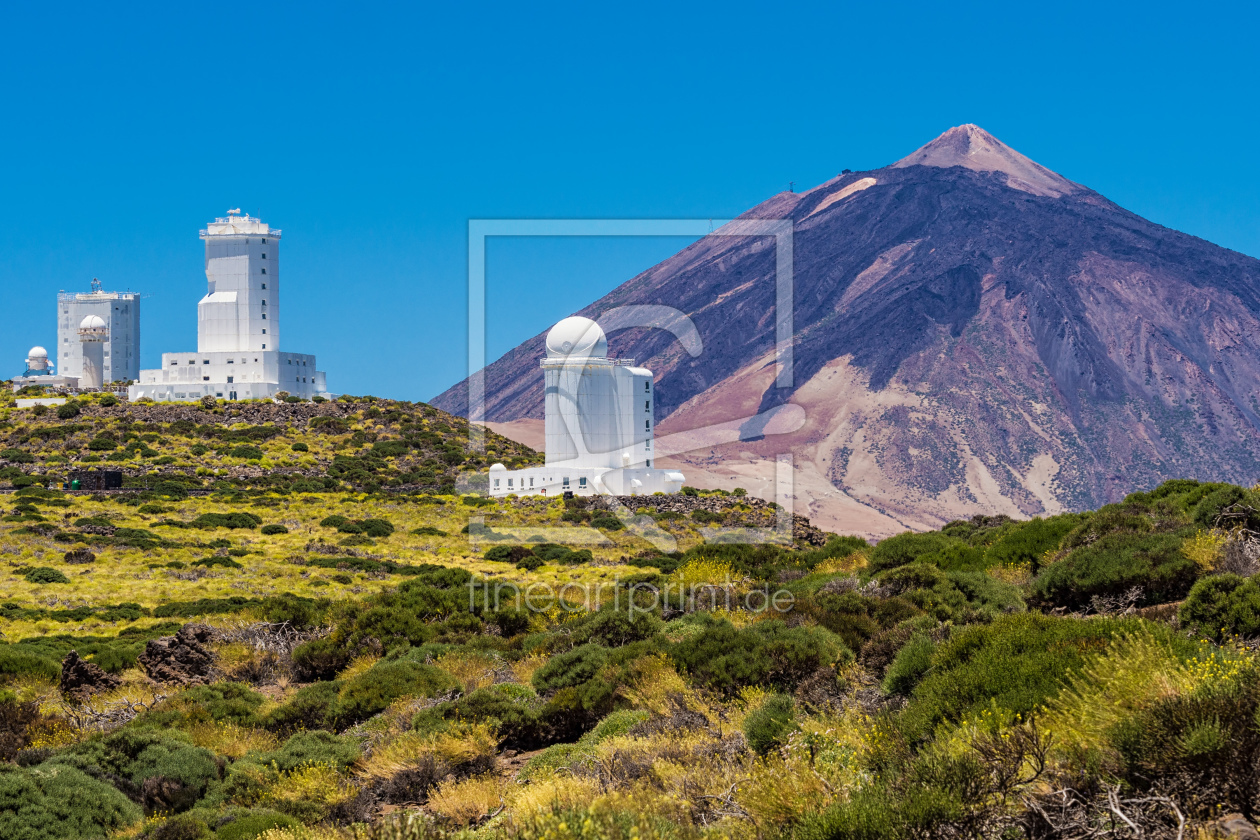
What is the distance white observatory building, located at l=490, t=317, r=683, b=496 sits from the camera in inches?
1673

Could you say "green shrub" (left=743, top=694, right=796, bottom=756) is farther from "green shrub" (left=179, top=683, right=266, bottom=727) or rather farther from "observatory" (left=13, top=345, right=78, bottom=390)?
"observatory" (left=13, top=345, right=78, bottom=390)

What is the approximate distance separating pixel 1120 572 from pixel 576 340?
1313 inches

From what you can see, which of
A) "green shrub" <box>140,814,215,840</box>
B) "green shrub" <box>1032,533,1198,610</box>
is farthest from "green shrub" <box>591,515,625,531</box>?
"green shrub" <box>140,814,215,840</box>

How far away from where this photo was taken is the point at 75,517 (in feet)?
105

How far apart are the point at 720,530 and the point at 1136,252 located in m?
145

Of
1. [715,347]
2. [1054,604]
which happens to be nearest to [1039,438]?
[715,347]

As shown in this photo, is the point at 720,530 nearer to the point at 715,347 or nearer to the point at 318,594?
the point at 318,594

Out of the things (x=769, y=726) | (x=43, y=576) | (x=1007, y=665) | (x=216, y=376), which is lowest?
(x=43, y=576)

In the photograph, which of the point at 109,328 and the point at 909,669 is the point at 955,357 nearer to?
the point at 109,328

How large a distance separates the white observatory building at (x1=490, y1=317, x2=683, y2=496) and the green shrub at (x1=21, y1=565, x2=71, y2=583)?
19.8 m

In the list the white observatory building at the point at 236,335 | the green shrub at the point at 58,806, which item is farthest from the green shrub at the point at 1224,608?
the white observatory building at the point at 236,335

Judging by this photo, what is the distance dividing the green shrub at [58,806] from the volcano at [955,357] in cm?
7358

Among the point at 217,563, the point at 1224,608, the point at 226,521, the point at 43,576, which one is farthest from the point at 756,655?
the point at 226,521

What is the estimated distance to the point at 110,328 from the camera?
2576 inches
